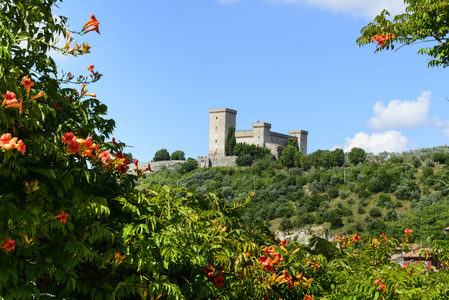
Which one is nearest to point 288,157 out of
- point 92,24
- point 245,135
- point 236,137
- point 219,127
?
point 245,135

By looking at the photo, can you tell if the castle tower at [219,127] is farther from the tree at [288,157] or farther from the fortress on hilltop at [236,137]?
the tree at [288,157]

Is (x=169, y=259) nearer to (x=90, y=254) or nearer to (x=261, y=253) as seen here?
(x=90, y=254)

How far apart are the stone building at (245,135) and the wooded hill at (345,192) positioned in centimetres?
515

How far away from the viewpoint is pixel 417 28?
23.6 ft

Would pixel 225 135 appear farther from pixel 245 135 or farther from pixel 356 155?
pixel 356 155

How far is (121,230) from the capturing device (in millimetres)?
3758

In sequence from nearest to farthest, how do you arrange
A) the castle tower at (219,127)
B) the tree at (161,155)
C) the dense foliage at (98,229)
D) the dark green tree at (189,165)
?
the dense foliage at (98,229), the dark green tree at (189,165), the castle tower at (219,127), the tree at (161,155)

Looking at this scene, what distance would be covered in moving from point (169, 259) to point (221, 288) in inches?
29.4

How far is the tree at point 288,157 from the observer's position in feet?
275

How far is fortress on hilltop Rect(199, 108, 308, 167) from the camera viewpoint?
89.4 meters

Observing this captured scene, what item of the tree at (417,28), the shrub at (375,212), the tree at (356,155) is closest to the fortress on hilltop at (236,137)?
the tree at (356,155)

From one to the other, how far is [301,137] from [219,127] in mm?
15798

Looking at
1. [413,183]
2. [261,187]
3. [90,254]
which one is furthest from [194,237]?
[261,187]

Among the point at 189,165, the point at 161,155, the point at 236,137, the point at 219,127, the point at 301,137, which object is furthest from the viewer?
the point at 161,155
